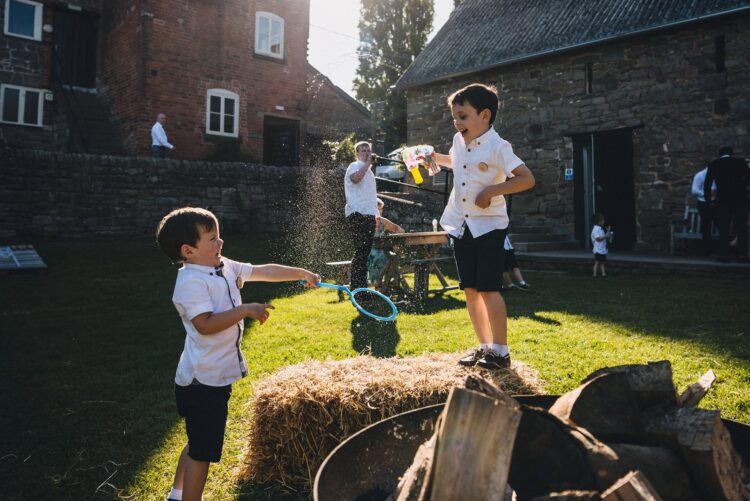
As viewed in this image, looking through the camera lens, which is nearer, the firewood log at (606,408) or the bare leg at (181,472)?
the firewood log at (606,408)

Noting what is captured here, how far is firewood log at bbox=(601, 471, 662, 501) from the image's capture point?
1.18 metres

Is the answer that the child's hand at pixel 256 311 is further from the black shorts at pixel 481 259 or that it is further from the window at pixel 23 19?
the window at pixel 23 19

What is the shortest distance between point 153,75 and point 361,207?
1191 cm

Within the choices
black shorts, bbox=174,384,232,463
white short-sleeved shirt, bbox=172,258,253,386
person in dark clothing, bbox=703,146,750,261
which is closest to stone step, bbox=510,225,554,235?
person in dark clothing, bbox=703,146,750,261

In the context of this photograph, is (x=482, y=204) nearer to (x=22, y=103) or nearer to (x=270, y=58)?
(x=270, y=58)

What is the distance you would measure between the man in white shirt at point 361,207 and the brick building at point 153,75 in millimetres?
11231

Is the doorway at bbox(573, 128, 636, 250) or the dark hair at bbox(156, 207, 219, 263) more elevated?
the doorway at bbox(573, 128, 636, 250)

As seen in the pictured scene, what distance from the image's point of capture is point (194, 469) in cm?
216

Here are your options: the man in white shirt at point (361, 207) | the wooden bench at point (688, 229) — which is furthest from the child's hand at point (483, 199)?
the wooden bench at point (688, 229)

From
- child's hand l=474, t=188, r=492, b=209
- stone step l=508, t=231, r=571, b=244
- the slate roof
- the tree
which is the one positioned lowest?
child's hand l=474, t=188, r=492, b=209

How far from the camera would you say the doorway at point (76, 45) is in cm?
1727

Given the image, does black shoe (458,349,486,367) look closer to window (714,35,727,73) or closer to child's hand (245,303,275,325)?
child's hand (245,303,275,325)

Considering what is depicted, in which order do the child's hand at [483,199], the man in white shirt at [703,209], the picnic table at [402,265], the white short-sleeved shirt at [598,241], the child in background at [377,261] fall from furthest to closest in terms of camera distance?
the man in white shirt at [703,209] < the white short-sleeved shirt at [598,241] < the child in background at [377,261] < the picnic table at [402,265] < the child's hand at [483,199]

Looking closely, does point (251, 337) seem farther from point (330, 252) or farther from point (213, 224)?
point (330, 252)
